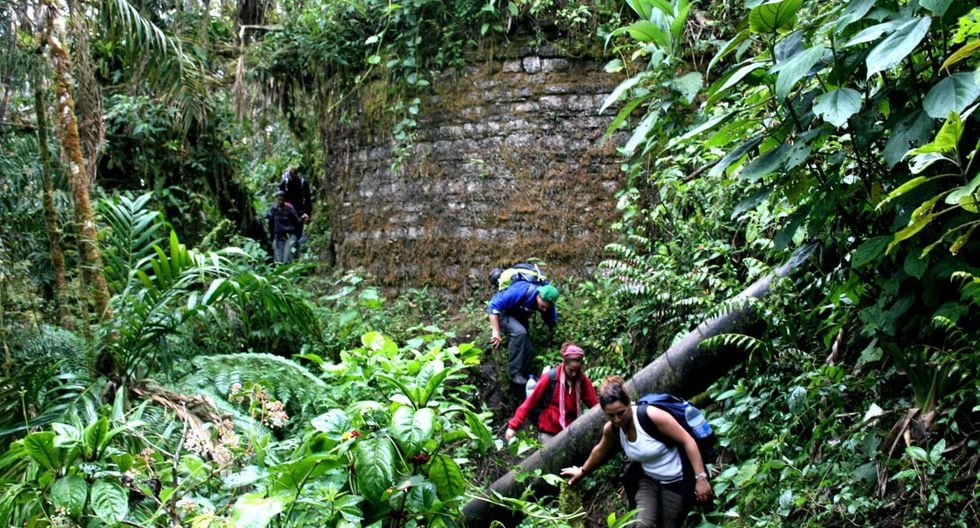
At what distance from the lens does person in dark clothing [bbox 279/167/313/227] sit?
1041cm

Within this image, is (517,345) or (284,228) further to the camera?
(284,228)

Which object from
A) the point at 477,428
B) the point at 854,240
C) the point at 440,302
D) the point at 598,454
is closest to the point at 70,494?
the point at 477,428

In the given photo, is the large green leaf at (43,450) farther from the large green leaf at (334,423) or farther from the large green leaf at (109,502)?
the large green leaf at (334,423)

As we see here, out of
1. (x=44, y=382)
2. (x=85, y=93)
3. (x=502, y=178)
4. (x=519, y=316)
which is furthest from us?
(x=502, y=178)

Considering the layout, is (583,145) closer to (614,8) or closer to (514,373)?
(614,8)

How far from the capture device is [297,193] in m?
10.5

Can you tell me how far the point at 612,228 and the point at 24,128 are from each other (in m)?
4.98

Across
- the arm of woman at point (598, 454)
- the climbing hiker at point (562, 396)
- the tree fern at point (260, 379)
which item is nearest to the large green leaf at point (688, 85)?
the arm of woman at point (598, 454)

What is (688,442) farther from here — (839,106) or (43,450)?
(43,450)

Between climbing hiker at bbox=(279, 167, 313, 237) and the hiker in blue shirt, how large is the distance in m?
4.42

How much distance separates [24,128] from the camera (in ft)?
19.2

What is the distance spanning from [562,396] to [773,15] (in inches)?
136

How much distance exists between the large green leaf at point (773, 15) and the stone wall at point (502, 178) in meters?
5.10

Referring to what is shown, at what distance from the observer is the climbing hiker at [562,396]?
5.45 metres
